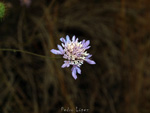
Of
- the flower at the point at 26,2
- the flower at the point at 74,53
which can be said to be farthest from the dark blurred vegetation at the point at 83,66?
the flower at the point at 74,53

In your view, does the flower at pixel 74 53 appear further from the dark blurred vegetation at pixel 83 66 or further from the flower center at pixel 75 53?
the dark blurred vegetation at pixel 83 66

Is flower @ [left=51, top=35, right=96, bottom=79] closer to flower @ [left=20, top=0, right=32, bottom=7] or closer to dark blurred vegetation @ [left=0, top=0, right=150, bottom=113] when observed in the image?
dark blurred vegetation @ [left=0, top=0, right=150, bottom=113]

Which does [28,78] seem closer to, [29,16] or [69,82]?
[69,82]

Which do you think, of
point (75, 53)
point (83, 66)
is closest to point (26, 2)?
point (83, 66)

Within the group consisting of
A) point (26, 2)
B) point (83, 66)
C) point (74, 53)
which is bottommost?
point (74, 53)

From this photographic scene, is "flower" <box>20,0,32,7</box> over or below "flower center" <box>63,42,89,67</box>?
over

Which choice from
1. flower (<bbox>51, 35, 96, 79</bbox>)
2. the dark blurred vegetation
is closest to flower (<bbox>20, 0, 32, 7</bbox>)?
the dark blurred vegetation

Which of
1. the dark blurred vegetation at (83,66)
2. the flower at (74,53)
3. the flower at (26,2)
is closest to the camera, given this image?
the flower at (74,53)

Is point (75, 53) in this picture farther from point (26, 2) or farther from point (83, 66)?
point (26, 2)
